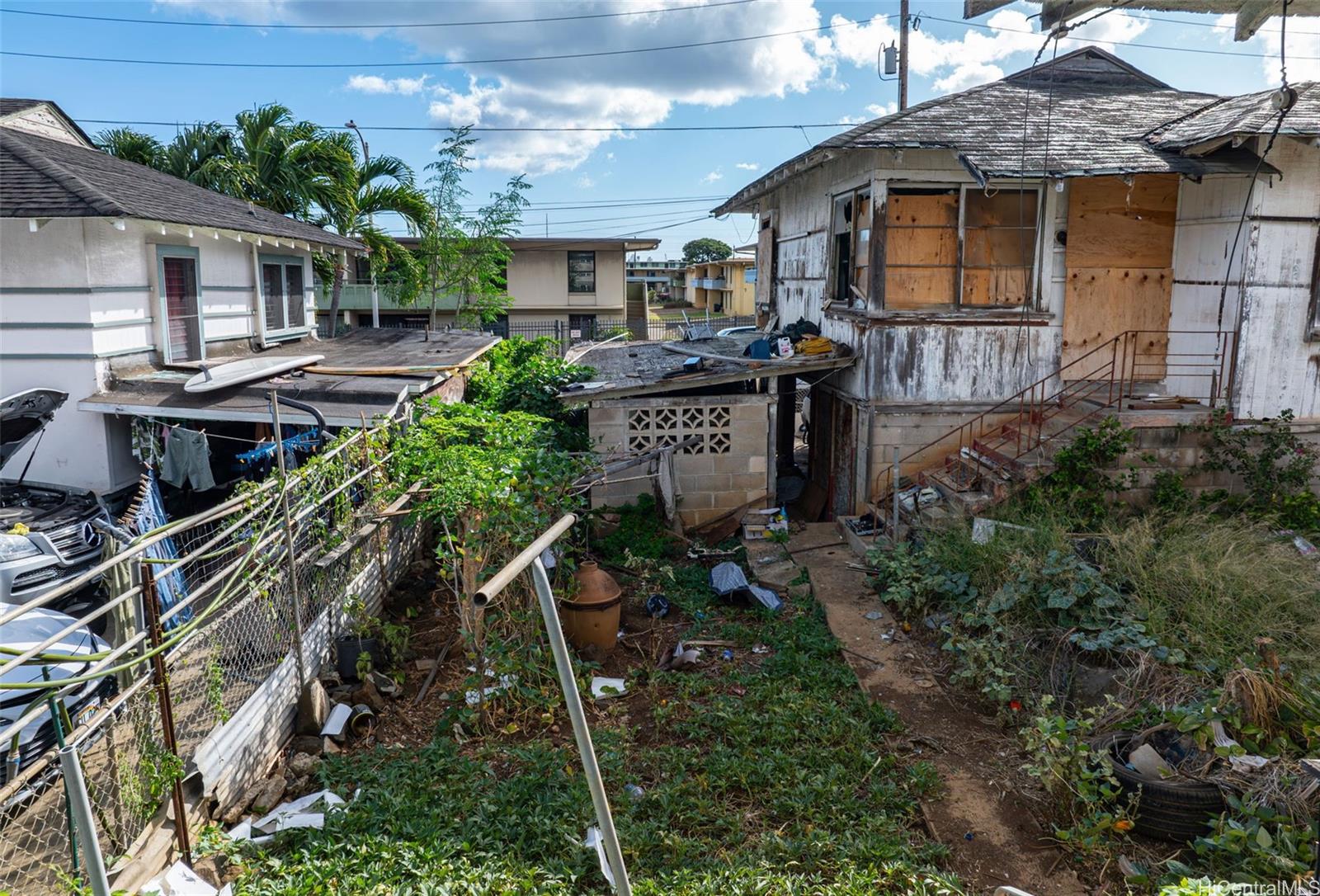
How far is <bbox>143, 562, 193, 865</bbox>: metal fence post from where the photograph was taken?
173 inches

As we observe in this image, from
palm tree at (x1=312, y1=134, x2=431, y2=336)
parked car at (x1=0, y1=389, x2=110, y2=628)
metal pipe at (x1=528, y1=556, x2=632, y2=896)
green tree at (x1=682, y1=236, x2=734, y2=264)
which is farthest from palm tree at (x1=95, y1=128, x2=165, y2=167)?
green tree at (x1=682, y1=236, x2=734, y2=264)

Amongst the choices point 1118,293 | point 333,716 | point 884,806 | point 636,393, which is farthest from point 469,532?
point 1118,293

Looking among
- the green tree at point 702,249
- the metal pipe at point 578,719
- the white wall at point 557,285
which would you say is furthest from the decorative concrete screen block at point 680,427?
the green tree at point 702,249

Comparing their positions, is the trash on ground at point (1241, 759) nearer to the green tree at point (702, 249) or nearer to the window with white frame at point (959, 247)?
the window with white frame at point (959, 247)

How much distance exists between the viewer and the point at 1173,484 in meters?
9.94

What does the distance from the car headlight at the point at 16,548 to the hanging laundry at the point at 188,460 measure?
2176 mm

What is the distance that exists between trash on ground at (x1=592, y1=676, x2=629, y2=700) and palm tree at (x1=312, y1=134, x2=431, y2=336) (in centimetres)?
1535

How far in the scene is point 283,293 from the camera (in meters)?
16.1

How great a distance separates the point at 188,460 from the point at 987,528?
8.84m

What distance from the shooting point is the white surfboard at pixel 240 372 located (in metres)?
9.83

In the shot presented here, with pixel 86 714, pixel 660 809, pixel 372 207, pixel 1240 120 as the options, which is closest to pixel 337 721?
pixel 86 714

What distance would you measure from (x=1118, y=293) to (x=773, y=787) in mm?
8821

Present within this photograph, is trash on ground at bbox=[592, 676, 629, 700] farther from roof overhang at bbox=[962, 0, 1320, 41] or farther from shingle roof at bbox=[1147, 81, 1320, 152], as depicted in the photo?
shingle roof at bbox=[1147, 81, 1320, 152]

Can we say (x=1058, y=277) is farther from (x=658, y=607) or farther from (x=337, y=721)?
(x=337, y=721)
